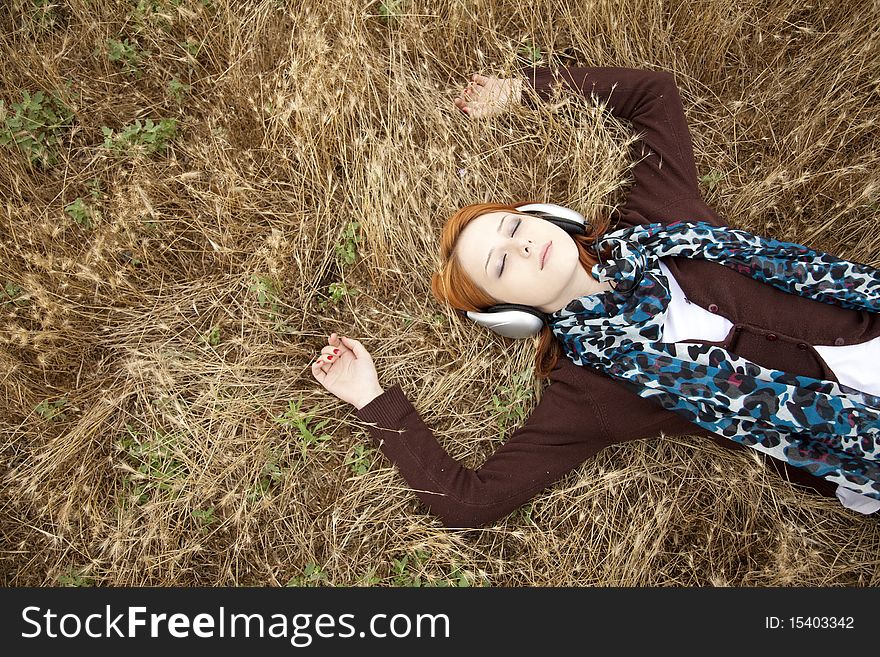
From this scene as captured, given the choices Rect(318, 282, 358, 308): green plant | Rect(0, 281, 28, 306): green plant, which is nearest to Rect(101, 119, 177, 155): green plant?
Rect(0, 281, 28, 306): green plant

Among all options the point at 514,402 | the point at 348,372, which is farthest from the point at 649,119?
the point at 348,372

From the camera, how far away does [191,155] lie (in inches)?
145

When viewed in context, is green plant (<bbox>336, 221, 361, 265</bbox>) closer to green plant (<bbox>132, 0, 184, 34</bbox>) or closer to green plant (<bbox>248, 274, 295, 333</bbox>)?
green plant (<bbox>248, 274, 295, 333</bbox>)

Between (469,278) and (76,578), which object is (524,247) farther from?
(76,578)

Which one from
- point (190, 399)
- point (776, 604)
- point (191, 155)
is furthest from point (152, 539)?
point (776, 604)

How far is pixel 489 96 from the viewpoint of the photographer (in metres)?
3.76

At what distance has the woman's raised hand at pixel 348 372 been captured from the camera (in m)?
3.51

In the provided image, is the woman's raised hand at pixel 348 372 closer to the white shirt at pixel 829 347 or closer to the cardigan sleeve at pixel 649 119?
the white shirt at pixel 829 347

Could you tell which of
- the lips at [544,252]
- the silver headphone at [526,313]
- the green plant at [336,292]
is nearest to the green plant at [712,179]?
the silver headphone at [526,313]

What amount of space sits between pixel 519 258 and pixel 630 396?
3.25 ft

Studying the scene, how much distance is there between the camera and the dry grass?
3.51 meters

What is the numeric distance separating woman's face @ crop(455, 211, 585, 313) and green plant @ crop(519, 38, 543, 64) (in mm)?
1284

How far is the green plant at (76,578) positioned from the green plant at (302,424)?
4.58 feet

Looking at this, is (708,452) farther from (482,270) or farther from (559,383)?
(482,270)
